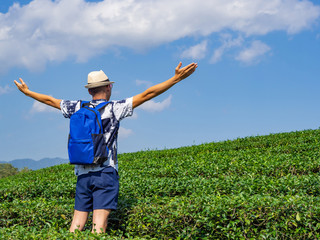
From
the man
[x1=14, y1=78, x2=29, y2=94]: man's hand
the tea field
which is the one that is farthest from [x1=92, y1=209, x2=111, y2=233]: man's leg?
[x1=14, y1=78, x2=29, y2=94]: man's hand

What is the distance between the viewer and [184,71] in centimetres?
494

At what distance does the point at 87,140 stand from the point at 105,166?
471 mm

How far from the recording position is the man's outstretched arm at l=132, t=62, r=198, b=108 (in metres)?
4.94

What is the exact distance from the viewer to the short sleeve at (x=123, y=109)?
5.13m

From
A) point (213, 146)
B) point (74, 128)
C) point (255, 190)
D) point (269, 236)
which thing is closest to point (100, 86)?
point (74, 128)

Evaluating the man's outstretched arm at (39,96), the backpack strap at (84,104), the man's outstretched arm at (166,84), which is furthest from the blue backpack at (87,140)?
the man's outstretched arm at (39,96)

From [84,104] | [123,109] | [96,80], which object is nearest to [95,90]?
[96,80]

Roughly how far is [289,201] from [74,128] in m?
3.25

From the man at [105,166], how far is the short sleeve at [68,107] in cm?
32

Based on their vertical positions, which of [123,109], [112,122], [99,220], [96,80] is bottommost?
[99,220]

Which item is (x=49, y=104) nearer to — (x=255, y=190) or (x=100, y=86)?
(x=100, y=86)

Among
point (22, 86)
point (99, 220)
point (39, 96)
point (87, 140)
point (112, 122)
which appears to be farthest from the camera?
point (22, 86)

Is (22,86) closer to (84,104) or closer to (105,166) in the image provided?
(84,104)

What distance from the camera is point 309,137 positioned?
15680 mm
